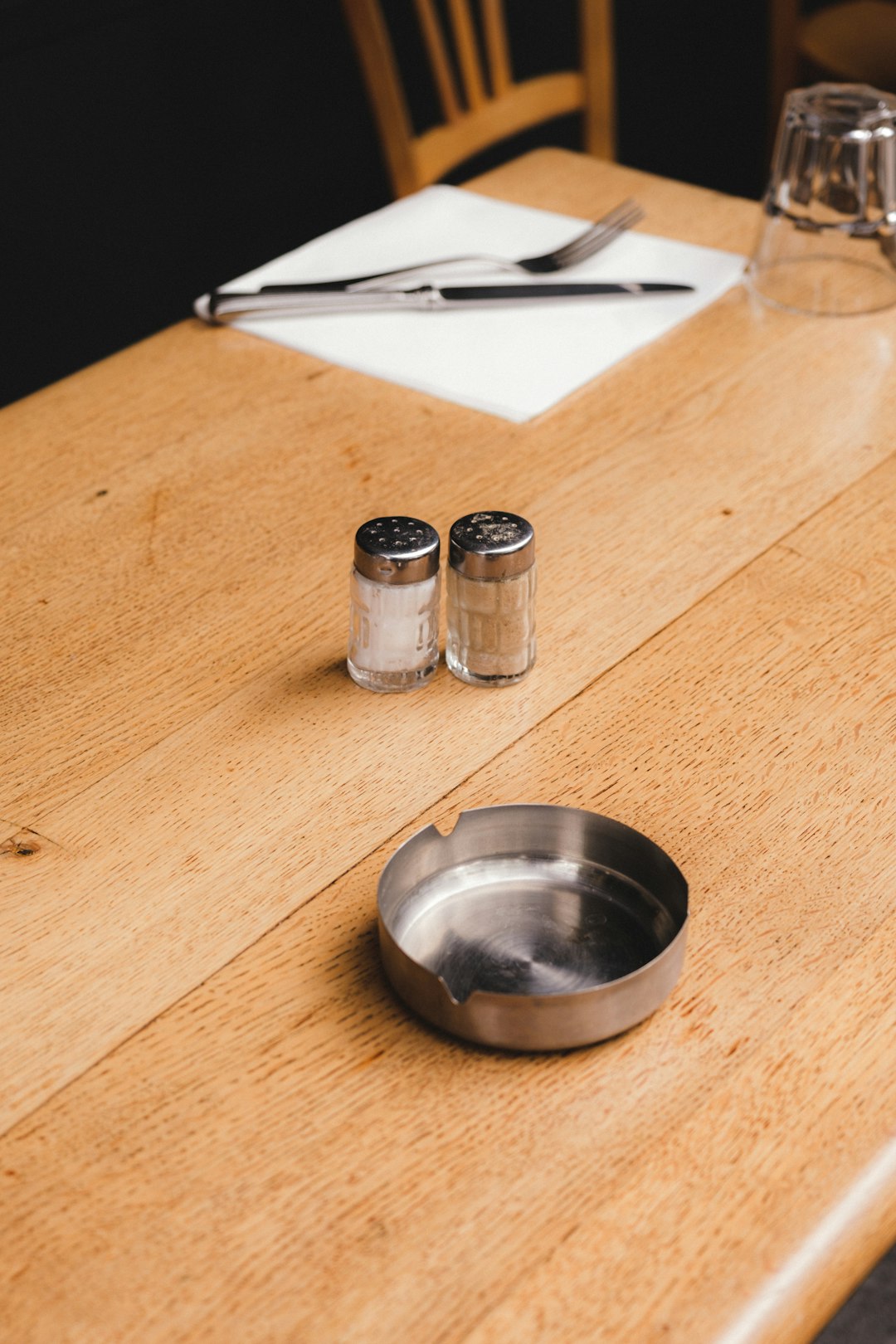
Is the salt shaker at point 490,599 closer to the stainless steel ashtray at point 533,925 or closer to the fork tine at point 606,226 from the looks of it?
the stainless steel ashtray at point 533,925

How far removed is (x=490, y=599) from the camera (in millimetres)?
702

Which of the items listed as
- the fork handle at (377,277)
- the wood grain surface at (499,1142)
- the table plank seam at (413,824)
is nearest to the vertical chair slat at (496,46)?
the fork handle at (377,277)

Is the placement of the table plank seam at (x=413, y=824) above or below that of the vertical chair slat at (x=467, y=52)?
below

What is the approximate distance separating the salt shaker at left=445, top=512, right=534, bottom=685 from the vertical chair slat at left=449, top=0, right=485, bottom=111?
993 mm

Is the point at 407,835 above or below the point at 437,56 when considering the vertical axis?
below

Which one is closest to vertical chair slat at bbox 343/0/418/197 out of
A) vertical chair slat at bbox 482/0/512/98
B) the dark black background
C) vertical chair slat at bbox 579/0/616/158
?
vertical chair slat at bbox 482/0/512/98

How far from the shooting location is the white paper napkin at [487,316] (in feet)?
3.32

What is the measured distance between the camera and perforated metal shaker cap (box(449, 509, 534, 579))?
2.25ft

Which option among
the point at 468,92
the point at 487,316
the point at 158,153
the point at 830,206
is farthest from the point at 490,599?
the point at 158,153

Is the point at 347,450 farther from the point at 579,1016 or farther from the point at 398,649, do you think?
the point at 579,1016

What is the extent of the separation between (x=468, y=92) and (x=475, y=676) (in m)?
1.06

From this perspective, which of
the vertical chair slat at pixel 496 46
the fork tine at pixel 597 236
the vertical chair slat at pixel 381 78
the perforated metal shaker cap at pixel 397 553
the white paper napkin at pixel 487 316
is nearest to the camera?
the perforated metal shaker cap at pixel 397 553

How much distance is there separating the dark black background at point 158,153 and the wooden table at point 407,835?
3.51ft

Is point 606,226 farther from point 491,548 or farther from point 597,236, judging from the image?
point 491,548
